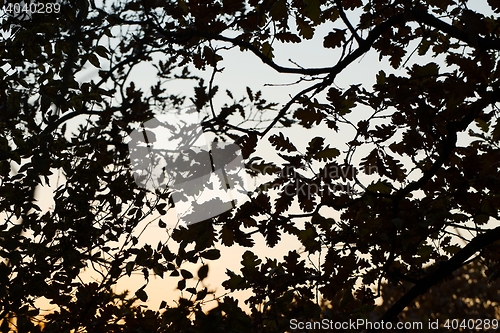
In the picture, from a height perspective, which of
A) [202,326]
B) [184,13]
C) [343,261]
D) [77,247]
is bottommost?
[202,326]

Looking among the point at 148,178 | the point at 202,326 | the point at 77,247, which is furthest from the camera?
the point at 148,178

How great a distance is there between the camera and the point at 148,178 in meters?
5.40

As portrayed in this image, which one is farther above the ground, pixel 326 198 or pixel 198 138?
pixel 198 138

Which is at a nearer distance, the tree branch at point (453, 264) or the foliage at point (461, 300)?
the tree branch at point (453, 264)

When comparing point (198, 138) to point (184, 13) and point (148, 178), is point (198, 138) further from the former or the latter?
point (184, 13)

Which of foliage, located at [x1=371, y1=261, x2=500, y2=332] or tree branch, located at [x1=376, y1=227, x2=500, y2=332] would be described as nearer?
tree branch, located at [x1=376, y1=227, x2=500, y2=332]

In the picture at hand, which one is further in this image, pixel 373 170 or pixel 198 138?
pixel 198 138

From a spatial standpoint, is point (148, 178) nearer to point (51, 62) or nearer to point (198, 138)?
point (198, 138)

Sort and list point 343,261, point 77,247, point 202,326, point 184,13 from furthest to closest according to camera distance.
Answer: point 77,247 < point 184,13 < point 343,261 < point 202,326

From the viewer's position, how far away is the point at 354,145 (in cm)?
379

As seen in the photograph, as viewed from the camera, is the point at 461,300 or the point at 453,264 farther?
the point at 461,300

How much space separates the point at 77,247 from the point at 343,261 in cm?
239

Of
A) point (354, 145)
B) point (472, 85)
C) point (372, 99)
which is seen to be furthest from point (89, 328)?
point (472, 85)

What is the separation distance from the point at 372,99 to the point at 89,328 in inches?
107
